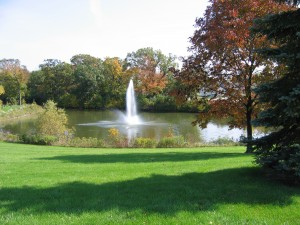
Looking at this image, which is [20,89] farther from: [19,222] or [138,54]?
[19,222]

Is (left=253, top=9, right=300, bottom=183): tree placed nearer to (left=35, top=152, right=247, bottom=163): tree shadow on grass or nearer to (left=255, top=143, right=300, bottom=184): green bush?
(left=255, top=143, right=300, bottom=184): green bush

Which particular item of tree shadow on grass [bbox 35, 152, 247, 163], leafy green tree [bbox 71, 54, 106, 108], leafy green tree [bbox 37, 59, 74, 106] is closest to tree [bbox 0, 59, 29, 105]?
leafy green tree [bbox 37, 59, 74, 106]

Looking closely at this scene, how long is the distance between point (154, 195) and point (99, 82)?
62368mm

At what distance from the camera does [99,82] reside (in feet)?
221

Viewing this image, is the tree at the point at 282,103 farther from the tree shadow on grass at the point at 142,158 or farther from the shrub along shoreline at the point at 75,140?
the shrub along shoreline at the point at 75,140

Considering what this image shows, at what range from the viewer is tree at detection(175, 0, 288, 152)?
12.8m

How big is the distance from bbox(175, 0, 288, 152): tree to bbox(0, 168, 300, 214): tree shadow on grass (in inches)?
251

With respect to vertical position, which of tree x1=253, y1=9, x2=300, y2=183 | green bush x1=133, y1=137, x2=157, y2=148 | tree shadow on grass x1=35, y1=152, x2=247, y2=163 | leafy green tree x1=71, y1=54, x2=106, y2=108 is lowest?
green bush x1=133, y1=137, x2=157, y2=148

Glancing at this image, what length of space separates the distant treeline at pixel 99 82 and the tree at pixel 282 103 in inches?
2026

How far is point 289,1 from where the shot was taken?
278 inches

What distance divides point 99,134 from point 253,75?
19.3 m

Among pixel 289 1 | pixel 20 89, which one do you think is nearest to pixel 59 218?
pixel 289 1

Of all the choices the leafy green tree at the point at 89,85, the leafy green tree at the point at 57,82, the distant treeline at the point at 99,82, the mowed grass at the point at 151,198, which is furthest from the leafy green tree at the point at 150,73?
the mowed grass at the point at 151,198

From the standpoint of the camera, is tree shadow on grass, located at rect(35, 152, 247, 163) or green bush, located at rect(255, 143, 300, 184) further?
tree shadow on grass, located at rect(35, 152, 247, 163)
